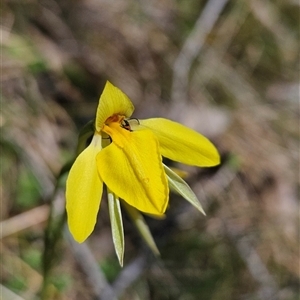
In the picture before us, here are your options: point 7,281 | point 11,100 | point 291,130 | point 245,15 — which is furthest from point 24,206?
point 245,15

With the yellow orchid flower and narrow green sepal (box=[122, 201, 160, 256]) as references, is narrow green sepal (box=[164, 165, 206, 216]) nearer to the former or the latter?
the yellow orchid flower

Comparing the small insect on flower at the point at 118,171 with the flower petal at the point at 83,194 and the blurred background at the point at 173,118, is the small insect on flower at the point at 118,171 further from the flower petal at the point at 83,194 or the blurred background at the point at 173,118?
the blurred background at the point at 173,118

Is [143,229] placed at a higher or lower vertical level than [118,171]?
lower

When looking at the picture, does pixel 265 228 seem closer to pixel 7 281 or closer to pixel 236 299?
pixel 236 299

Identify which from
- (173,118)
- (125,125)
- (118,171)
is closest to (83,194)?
(118,171)

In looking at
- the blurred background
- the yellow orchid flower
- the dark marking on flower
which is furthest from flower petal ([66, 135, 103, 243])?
the blurred background

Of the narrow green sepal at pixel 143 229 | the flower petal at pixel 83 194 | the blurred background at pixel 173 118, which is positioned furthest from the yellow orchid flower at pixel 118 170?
the blurred background at pixel 173 118

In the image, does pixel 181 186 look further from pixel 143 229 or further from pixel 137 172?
pixel 143 229
